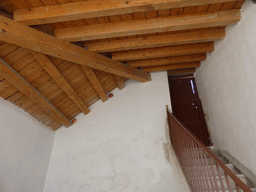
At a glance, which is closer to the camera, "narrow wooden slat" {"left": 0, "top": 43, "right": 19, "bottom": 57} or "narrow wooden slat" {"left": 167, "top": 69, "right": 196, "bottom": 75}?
"narrow wooden slat" {"left": 0, "top": 43, "right": 19, "bottom": 57}

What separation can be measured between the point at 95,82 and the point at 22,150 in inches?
84.3

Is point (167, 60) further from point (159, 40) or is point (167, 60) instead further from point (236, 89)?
point (236, 89)

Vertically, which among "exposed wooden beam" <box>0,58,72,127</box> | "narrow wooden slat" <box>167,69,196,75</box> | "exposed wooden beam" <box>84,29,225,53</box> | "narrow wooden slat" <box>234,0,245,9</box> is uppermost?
"narrow wooden slat" <box>167,69,196,75</box>

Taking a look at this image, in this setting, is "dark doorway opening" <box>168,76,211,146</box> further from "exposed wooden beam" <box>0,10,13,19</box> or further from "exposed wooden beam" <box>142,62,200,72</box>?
"exposed wooden beam" <box>0,10,13,19</box>

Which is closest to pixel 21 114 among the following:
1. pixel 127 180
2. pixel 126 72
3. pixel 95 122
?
pixel 95 122

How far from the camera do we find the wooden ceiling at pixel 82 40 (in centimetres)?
249

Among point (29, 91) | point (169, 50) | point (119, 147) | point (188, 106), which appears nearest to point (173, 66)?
point (169, 50)

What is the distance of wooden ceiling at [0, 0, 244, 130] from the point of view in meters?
2.49

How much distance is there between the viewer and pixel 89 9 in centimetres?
244

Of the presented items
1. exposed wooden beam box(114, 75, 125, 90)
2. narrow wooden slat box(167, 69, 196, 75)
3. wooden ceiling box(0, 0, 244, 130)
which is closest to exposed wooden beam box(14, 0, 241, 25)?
wooden ceiling box(0, 0, 244, 130)

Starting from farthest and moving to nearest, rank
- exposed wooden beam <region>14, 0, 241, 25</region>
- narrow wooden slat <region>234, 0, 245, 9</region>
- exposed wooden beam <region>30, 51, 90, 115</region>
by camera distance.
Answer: exposed wooden beam <region>30, 51, 90, 115</region>, narrow wooden slat <region>234, 0, 245, 9</region>, exposed wooden beam <region>14, 0, 241, 25</region>

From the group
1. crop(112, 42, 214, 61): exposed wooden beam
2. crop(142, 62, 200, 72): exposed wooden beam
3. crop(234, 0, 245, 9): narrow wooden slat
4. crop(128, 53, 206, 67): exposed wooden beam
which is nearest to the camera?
crop(234, 0, 245, 9): narrow wooden slat

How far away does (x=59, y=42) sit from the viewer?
2961 millimetres

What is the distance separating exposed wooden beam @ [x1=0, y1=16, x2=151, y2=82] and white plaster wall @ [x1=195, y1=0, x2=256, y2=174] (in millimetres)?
2062
